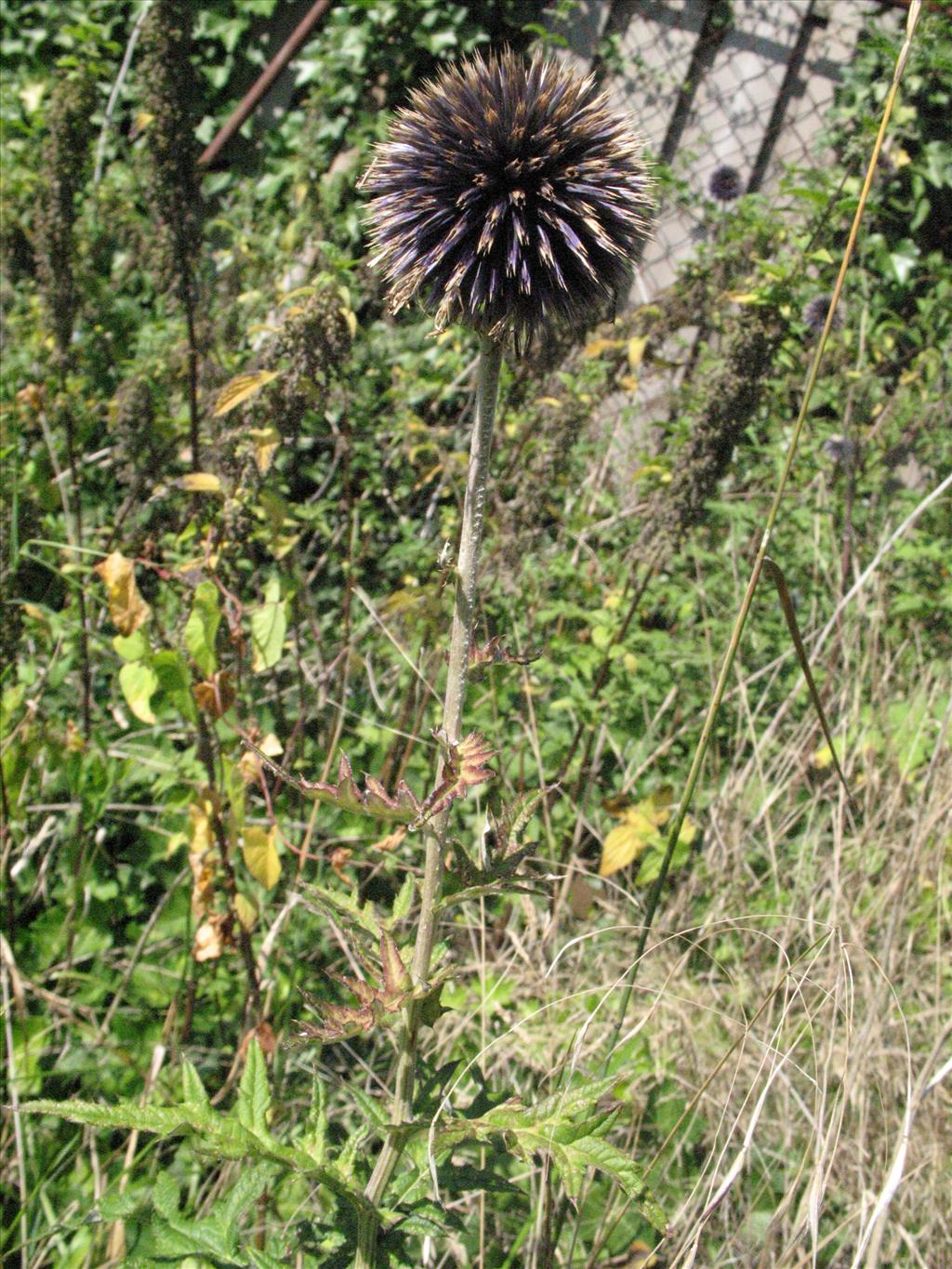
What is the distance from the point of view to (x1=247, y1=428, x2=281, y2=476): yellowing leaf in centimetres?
225

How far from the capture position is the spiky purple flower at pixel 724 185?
3.77m

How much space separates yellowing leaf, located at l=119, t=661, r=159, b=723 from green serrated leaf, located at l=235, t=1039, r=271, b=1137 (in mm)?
872

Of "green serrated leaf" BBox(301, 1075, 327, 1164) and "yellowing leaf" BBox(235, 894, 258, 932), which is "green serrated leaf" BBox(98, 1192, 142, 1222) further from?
"yellowing leaf" BBox(235, 894, 258, 932)

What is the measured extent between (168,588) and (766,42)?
304 centimetres

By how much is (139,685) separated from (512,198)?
4.32 feet

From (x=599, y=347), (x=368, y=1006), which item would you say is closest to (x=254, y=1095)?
(x=368, y=1006)

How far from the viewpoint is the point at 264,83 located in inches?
161

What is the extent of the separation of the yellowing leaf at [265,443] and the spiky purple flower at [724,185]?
7.21ft

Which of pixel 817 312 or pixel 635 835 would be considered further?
pixel 817 312

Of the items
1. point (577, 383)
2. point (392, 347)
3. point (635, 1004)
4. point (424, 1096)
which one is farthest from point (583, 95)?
point (392, 347)

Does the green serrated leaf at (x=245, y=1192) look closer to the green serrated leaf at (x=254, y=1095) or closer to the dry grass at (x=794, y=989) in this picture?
the green serrated leaf at (x=254, y=1095)

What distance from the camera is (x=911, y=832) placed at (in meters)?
2.42

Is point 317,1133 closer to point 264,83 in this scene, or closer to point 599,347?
point 599,347

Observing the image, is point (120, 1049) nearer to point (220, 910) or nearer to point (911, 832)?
point (220, 910)
